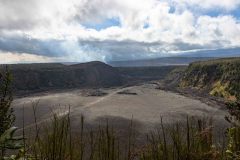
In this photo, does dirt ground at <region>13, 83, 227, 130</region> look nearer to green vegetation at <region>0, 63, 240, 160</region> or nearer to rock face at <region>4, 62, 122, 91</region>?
rock face at <region>4, 62, 122, 91</region>

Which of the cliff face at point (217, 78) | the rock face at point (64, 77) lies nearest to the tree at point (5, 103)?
the cliff face at point (217, 78)

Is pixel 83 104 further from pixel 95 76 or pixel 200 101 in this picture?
pixel 95 76

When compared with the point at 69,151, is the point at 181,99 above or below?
below

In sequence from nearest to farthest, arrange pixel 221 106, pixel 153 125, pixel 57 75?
pixel 153 125
pixel 221 106
pixel 57 75

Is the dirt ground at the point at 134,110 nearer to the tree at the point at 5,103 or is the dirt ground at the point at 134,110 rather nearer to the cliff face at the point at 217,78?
the cliff face at the point at 217,78

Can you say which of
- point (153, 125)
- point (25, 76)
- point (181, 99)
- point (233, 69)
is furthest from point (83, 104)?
point (25, 76)

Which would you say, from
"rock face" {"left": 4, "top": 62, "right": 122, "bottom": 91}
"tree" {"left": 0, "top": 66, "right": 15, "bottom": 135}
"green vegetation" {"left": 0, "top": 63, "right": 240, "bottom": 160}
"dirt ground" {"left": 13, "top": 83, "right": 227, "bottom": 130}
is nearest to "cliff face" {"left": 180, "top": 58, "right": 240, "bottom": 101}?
"dirt ground" {"left": 13, "top": 83, "right": 227, "bottom": 130}

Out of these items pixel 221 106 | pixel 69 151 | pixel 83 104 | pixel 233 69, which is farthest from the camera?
pixel 233 69
